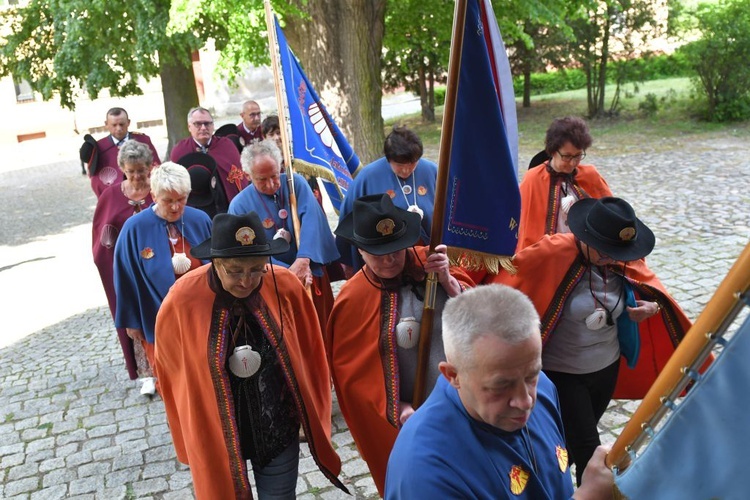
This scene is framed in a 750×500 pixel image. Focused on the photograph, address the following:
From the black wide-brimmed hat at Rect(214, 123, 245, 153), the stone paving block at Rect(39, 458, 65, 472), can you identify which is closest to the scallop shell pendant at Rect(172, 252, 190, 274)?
the stone paving block at Rect(39, 458, 65, 472)

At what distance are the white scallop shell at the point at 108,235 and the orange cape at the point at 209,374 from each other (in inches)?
121

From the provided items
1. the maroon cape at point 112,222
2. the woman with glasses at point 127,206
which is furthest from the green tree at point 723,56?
the maroon cape at point 112,222

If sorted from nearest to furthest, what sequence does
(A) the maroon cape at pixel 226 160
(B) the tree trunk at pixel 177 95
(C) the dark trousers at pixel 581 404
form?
A: (C) the dark trousers at pixel 581 404 → (A) the maroon cape at pixel 226 160 → (B) the tree trunk at pixel 177 95

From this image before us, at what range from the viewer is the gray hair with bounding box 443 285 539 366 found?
237cm

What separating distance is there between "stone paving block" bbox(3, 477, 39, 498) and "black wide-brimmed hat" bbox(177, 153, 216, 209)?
3.19m

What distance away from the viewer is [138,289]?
580cm

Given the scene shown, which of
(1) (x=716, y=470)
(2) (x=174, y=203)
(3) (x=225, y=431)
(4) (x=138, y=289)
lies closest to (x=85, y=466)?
(4) (x=138, y=289)

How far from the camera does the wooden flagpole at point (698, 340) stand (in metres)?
1.80

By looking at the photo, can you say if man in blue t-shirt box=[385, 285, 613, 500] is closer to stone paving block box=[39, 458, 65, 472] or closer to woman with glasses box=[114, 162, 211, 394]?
woman with glasses box=[114, 162, 211, 394]

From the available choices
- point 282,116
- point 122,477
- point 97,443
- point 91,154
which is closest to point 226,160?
point 91,154

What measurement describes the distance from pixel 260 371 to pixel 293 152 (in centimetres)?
295

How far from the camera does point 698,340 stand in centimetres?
188

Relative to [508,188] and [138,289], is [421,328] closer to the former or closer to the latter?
[508,188]

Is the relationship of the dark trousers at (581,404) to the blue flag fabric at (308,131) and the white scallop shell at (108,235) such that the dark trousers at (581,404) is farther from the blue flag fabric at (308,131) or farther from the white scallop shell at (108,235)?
the white scallop shell at (108,235)
